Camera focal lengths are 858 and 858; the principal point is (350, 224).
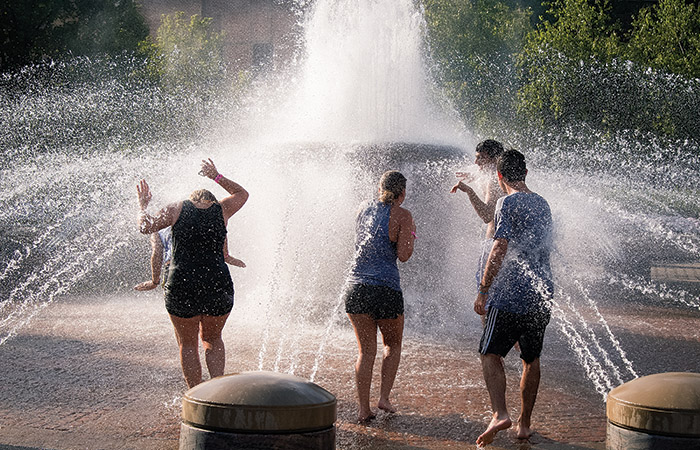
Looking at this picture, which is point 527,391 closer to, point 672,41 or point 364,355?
point 364,355

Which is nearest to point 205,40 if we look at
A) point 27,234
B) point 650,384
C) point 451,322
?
point 27,234

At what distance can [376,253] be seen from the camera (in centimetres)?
603

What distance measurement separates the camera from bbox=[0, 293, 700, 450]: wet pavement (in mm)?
5461

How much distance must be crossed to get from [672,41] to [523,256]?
20.9 m

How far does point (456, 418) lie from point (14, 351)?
4485 mm

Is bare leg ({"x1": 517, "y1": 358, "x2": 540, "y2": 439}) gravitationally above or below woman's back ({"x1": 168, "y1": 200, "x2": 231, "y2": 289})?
below

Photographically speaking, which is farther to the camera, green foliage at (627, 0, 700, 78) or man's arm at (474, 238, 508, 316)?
green foliage at (627, 0, 700, 78)

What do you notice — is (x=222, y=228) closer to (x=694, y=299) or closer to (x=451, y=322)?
(x=451, y=322)

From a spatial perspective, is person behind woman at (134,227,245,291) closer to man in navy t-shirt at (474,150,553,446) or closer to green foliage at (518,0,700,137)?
man in navy t-shirt at (474,150,553,446)

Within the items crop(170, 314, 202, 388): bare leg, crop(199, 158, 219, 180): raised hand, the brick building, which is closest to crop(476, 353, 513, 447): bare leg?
crop(170, 314, 202, 388): bare leg

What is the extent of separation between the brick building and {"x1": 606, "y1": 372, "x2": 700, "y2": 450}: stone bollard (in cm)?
5105

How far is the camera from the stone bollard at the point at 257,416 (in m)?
3.37

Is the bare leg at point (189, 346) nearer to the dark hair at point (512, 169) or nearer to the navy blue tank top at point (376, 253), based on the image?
the navy blue tank top at point (376, 253)

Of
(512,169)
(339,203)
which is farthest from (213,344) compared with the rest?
(339,203)
